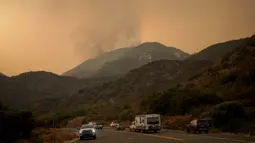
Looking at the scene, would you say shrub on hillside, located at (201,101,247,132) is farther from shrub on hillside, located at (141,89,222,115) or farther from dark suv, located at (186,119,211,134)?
shrub on hillside, located at (141,89,222,115)

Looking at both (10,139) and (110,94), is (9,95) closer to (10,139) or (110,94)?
(110,94)

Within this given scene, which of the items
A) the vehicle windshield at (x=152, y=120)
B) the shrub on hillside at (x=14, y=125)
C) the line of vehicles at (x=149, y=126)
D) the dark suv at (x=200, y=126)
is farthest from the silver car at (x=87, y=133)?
the dark suv at (x=200, y=126)

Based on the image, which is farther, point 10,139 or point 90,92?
point 90,92

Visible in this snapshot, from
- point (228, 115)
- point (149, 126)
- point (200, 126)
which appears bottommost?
point (200, 126)

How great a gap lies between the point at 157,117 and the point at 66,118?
87.2 meters

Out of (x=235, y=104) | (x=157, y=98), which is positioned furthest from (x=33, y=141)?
(x=157, y=98)

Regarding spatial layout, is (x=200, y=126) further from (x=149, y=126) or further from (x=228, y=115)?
(x=228, y=115)

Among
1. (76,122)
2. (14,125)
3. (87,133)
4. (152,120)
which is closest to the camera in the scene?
(14,125)

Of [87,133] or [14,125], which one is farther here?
[87,133]

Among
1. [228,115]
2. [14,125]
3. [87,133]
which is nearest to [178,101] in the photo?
[228,115]

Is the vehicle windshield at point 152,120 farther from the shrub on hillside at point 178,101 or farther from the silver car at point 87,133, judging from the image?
the shrub on hillside at point 178,101

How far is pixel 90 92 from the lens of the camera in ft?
634

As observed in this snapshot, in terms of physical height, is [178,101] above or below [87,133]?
above

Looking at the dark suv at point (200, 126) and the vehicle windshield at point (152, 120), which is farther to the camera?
the vehicle windshield at point (152, 120)
